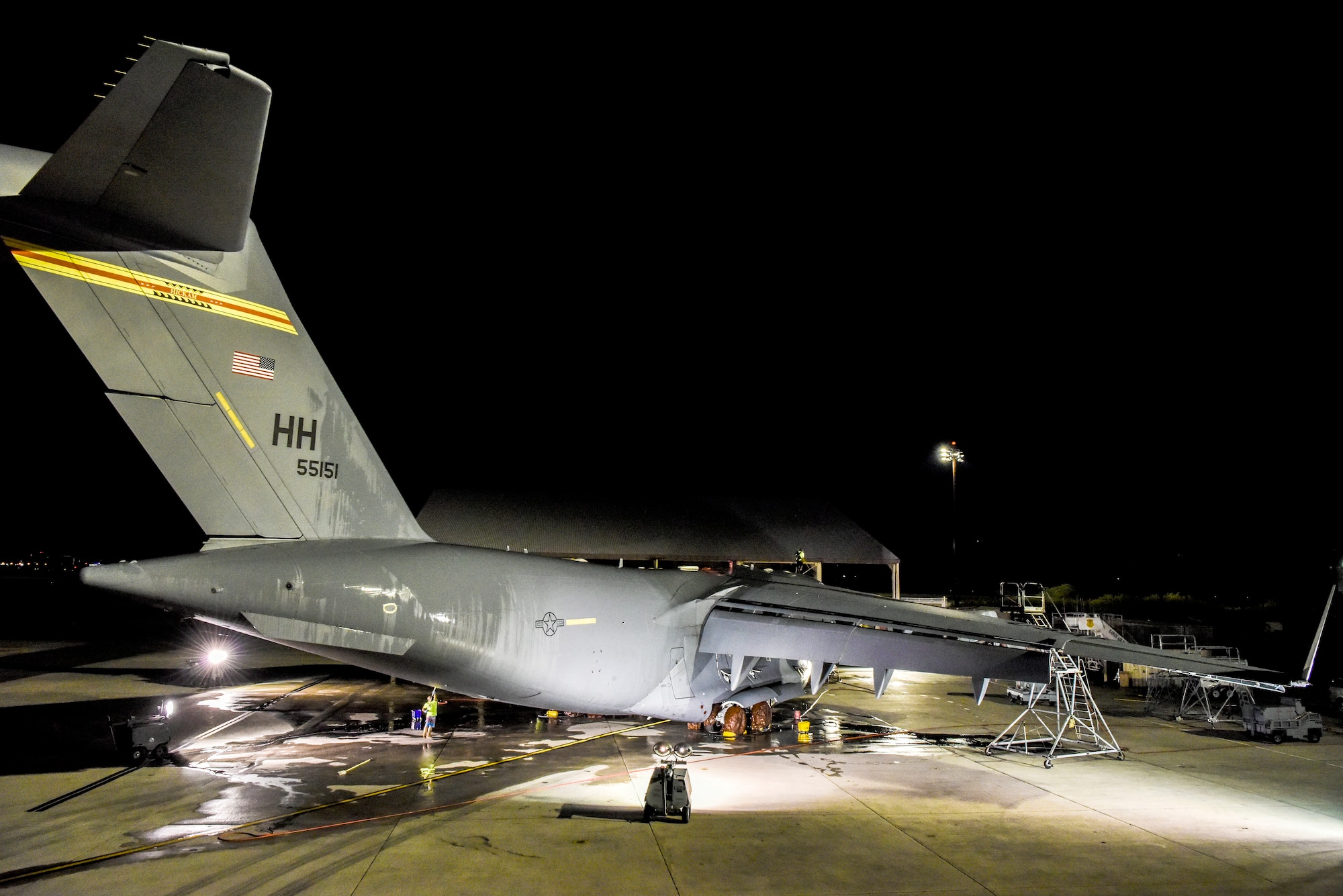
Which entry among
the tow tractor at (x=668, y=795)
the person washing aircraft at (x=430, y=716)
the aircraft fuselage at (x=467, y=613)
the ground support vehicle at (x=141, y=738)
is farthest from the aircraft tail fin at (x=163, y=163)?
the person washing aircraft at (x=430, y=716)

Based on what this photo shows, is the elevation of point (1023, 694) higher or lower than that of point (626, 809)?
higher

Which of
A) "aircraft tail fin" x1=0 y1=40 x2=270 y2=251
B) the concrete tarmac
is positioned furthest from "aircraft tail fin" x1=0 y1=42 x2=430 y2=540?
the concrete tarmac

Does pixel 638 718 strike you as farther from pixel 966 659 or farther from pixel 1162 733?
pixel 1162 733

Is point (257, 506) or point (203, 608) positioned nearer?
point (203, 608)

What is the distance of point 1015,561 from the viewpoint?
262 feet

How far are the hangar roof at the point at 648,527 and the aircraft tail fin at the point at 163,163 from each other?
66.7 ft

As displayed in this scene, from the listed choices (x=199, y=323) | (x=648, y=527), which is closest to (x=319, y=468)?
(x=199, y=323)

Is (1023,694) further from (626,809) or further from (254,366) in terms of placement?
(254,366)

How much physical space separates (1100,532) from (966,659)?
70.1m

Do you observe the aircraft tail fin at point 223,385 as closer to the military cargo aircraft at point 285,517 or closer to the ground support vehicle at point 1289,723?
the military cargo aircraft at point 285,517

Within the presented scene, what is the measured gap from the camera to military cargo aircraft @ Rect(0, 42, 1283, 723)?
477cm

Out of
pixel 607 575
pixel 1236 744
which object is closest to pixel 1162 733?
pixel 1236 744

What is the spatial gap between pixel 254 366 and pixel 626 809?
644cm

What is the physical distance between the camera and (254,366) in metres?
7.68
